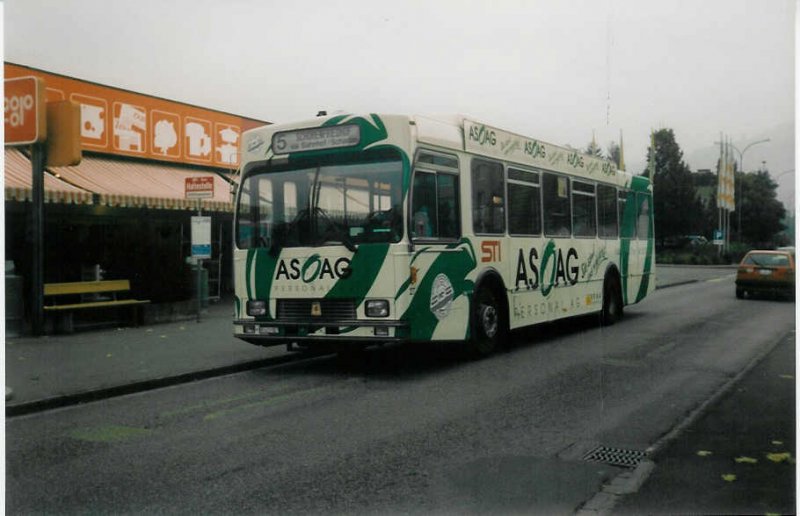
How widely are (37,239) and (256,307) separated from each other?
15.0 feet

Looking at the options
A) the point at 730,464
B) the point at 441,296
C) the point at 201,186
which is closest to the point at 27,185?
the point at 201,186

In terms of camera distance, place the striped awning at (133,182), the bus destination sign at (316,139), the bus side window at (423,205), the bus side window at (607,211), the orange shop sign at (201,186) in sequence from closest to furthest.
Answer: the bus side window at (423,205), the bus destination sign at (316,139), the bus side window at (607,211), the orange shop sign at (201,186), the striped awning at (133,182)

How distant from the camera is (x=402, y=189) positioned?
8852mm

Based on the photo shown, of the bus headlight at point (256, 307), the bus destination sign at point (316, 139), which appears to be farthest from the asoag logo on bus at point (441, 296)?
the bus headlight at point (256, 307)

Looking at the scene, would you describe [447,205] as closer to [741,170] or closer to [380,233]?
[380,233]

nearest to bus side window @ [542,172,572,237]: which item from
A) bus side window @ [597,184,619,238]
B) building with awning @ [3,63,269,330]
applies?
bus side window @ [597,184,619,238]

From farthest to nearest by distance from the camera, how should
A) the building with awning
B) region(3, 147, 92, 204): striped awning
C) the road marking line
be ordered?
the building with awning
region(3, 147, 92, 204): striped awning
the road marking line

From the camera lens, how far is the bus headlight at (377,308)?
29.2 feet

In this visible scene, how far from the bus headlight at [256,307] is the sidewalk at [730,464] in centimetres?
→ 502

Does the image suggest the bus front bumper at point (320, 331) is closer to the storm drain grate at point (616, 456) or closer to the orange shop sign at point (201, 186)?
the storm drain grate at point (616, 456)

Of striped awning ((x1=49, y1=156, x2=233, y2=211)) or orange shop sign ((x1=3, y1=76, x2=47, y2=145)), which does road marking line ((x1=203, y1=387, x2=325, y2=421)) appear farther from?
striped awning ((x1=49, y1=156, x2=233, y2=211))

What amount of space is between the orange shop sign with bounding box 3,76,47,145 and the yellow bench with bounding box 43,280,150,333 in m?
2.44

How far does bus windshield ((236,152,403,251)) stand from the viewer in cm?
893

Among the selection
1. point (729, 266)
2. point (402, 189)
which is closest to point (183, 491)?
point (402, 189)
